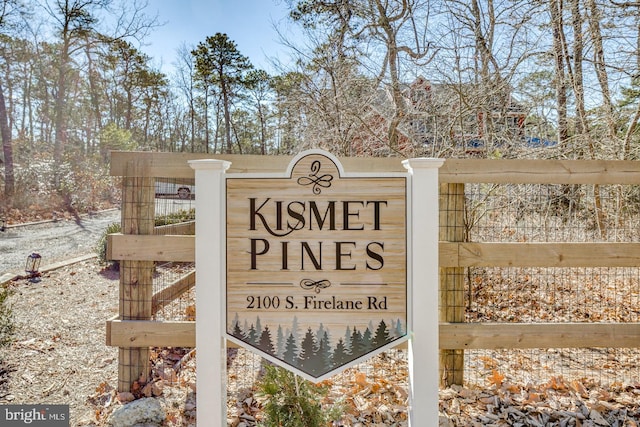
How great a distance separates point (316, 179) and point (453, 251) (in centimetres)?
98

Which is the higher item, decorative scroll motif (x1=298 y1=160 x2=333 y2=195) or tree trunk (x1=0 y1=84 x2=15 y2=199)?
tree trunk (x1=0 y1=84 x2=15 y2=199)

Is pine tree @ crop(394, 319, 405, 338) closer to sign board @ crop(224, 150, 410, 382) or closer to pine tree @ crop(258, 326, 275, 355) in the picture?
sign board @ crop(224, 150, 410, 382)

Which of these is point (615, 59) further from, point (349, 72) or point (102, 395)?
point (102, 395)

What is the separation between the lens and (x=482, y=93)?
3428mm

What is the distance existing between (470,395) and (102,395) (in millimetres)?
2197

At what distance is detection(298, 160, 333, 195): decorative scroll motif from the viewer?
1.53 meters

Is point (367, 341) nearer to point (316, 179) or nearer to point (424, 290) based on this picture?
point (424, 290)

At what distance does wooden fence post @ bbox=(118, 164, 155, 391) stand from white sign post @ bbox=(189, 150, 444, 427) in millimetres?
711

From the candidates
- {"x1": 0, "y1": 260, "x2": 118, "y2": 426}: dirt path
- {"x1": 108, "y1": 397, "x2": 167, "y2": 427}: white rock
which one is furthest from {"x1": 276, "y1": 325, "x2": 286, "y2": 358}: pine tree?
{"x1": 0, "y1": 260, "x2": 118, "y2": 426}: dirt path

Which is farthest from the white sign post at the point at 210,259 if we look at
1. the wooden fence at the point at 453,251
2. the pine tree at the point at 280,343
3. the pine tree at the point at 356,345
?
the pine tree at the point at 356,345

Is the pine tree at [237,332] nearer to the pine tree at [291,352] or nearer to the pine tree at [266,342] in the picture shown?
the pine tree at [266,342]

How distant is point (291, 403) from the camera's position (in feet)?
5.14

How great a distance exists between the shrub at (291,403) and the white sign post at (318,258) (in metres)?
0.22

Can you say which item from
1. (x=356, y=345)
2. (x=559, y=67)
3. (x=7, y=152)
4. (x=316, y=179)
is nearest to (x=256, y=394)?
(x=356, y=345)
